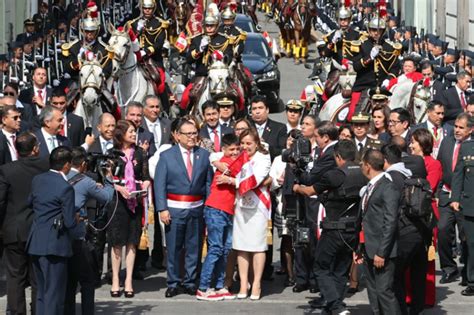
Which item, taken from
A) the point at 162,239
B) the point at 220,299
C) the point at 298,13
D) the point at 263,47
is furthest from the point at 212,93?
the point at 298,13

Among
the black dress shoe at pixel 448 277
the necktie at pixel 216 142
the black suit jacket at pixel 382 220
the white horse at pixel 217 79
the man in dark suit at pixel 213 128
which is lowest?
the black dress shoe at pixel 448 277

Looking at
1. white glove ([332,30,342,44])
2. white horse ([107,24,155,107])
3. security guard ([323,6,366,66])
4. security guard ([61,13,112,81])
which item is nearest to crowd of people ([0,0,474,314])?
security guard ([61,13,112,81])

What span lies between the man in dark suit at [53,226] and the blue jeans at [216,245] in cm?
244

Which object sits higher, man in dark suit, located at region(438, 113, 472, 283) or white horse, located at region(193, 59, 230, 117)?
white horse, located at region(193, 59, 230, 117)

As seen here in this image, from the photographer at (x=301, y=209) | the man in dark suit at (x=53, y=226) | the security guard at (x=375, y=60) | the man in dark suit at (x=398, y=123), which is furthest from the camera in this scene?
the security guard at (x=375, y=60)

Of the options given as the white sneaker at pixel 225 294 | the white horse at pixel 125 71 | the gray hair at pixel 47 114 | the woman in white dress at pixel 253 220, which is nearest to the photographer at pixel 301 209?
the woman in white dress at pixel 253 220

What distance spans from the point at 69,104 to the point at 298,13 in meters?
23.1

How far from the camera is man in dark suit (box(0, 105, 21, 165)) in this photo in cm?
1869

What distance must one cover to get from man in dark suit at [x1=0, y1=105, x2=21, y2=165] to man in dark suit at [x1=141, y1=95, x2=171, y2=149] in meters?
2.50

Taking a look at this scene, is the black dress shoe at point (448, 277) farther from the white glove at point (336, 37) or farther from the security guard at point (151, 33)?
the white glove at point (336, 37)

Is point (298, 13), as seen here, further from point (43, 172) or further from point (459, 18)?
point (43, 172)

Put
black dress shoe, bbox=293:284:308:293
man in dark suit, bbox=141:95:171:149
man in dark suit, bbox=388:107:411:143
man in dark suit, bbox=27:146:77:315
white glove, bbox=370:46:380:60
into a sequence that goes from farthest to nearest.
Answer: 1. white glove, bbox=370:46:380:60
2. man in dark suit, bbox=141:95:171:149
3. man in dark suit, bbox=388:107:411:143
4. black dress shoe, bbox=293:284:308:293
5. man in dark suit, bbox=27:146:77:315

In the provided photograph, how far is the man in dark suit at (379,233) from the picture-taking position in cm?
1639

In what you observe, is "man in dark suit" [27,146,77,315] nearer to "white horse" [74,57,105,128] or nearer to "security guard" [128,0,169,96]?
"white horse" [74,57,105,128]
